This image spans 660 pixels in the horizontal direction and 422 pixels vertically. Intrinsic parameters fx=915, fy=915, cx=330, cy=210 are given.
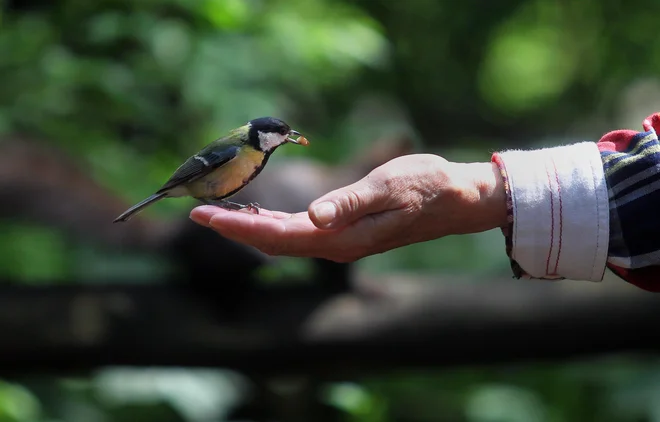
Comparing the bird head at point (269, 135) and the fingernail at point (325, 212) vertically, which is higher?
the bird head at point (269, 135)

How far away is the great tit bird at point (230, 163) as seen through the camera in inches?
45.7

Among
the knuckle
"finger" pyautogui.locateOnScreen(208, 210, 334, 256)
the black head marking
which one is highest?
the black head marking

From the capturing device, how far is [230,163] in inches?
46.3

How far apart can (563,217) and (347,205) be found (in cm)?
35

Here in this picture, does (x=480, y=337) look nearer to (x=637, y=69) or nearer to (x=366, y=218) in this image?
(x=366, y=218)

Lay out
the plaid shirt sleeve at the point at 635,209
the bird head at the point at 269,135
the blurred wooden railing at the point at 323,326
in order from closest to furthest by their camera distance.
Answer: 1. the bird head at the point at 269,135
2. the plaid shirt sleeve at the point at 635,209
3. the blurred wooden railing at the point at 323,326

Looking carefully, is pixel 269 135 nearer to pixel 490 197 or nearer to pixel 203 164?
pixel 203 164

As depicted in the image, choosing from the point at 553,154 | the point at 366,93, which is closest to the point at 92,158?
the point at 553,154

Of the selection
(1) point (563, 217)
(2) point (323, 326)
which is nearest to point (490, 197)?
(1) point (563, 217)

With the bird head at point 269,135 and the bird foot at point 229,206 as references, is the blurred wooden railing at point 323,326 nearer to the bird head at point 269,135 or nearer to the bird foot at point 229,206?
the bird foot at point 229,206

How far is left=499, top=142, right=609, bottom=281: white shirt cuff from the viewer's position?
1.42 m

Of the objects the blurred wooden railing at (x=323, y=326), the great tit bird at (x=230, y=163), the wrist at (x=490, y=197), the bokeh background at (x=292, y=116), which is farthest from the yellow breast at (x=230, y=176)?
the blurred wooden railing at (x=323, y=326)

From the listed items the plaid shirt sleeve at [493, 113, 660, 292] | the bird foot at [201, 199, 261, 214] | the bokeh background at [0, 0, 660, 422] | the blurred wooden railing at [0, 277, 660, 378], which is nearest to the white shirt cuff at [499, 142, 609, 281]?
the plaid shirt sleeve at [493, 113, 660, 292]

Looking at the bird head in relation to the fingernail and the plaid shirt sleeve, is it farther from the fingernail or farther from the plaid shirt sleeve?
the plaid shirt sleeve
